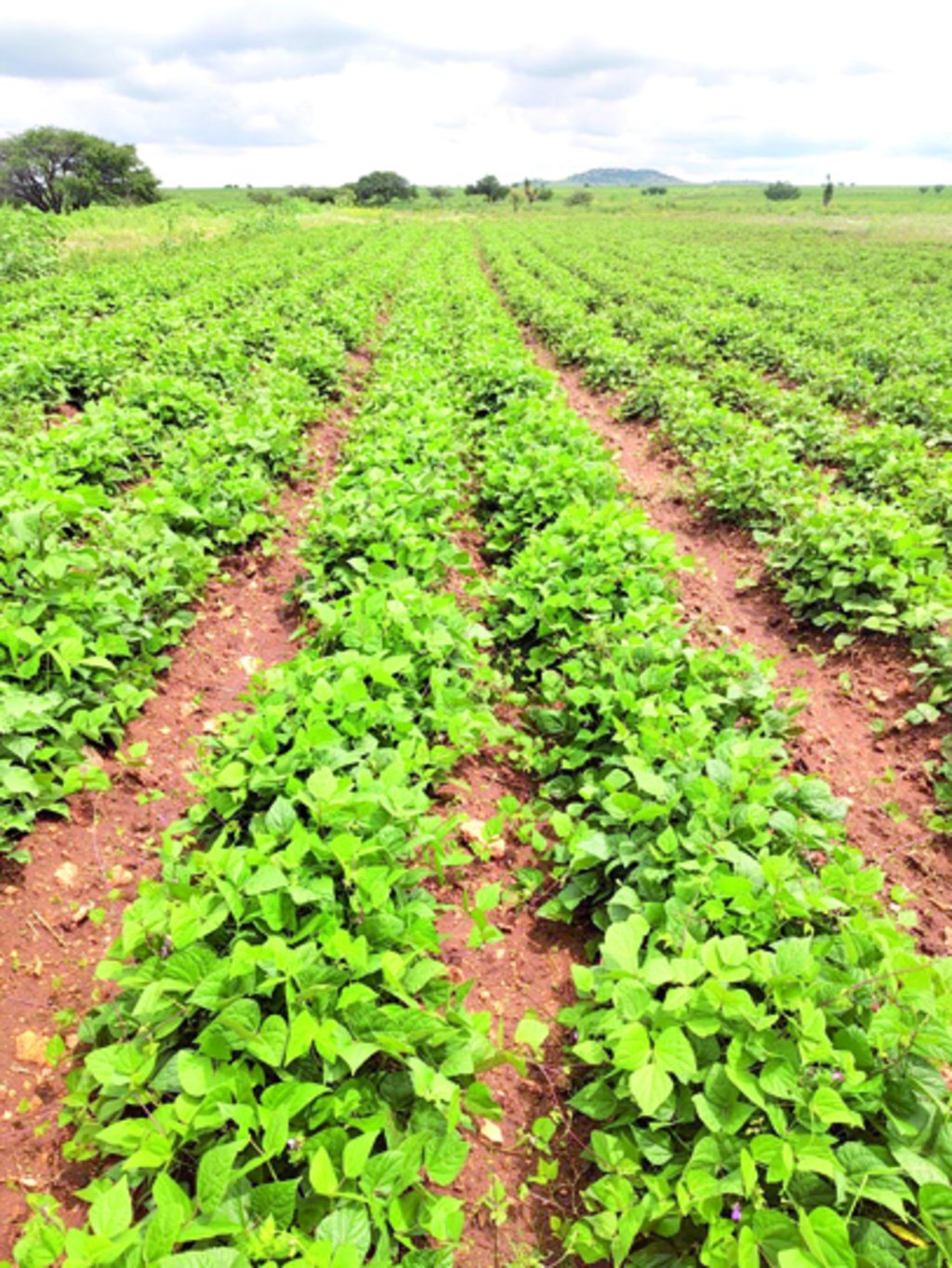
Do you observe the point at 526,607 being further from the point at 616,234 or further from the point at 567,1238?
the point at 616,234

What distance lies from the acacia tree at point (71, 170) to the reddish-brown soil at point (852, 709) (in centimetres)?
7217

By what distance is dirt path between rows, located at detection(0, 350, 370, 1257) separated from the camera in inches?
98.7

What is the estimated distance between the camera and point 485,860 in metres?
3.69

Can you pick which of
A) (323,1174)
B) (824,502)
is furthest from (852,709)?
(323,1174)

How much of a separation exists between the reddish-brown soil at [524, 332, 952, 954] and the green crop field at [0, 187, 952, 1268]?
39mm

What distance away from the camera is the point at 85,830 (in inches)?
149

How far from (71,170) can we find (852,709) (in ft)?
279

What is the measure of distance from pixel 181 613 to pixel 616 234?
48.6 metres

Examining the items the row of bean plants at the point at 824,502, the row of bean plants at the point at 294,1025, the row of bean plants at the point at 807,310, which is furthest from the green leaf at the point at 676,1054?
the row of bean plants at the point at 807,310

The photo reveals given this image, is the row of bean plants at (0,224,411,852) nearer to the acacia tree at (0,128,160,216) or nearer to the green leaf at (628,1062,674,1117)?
the green leaf at (628,1062,674,1117)

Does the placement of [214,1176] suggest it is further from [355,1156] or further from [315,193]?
[315,193]

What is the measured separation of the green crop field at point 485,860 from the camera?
2062 millimetres

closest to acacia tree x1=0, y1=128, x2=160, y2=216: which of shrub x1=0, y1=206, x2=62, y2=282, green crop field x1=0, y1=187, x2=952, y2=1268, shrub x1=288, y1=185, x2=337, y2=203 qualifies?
shrub x1=288, y1=185, x2=337, y2=203

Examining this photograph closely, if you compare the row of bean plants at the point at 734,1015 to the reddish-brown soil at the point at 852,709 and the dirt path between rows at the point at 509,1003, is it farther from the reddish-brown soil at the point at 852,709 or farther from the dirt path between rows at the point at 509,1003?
the reddish-brown soil at the point at 852,709
